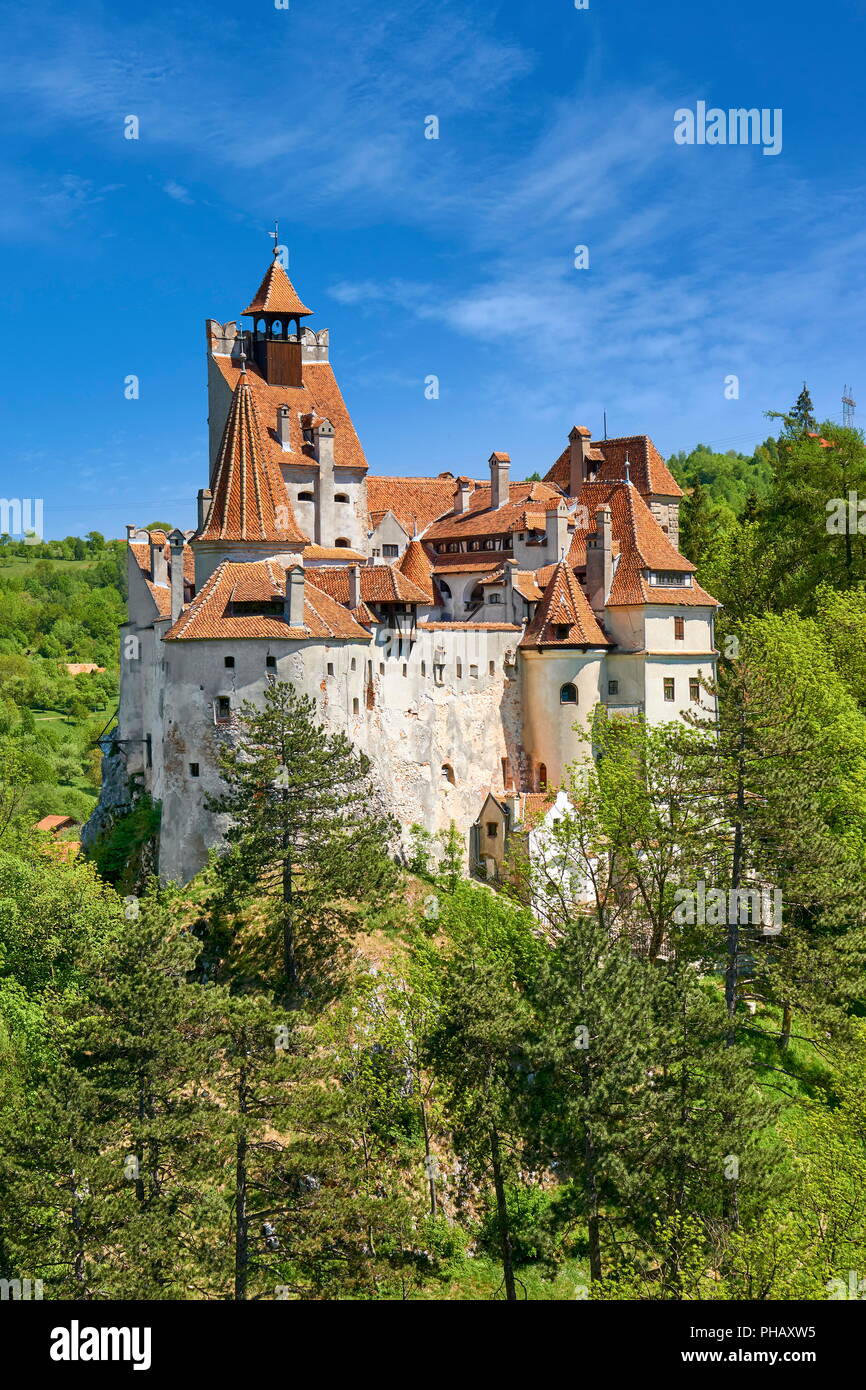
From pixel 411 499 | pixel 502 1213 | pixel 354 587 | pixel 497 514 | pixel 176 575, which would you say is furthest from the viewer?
pixel 411 499

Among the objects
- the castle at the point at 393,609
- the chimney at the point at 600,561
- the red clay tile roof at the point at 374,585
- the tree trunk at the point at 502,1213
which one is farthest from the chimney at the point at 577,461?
the tree trunk at the point at 502,1213

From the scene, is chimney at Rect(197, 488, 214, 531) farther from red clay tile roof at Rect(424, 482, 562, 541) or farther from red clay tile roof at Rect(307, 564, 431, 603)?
red clay tile roof at Rect(424, 482, 562, 541)

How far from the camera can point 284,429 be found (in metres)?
59.0

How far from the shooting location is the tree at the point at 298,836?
43594mm

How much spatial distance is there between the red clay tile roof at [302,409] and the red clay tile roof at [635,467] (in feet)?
38.8

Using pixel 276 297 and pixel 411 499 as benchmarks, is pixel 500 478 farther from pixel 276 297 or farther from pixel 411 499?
pixel 276 297

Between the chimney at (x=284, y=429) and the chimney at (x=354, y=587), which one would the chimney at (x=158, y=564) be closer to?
the chimney at (x=284, y=429)

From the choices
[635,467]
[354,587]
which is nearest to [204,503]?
[354,587]

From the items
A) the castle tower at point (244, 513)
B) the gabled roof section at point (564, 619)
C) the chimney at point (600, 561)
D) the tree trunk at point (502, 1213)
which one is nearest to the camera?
the tree trunk at point (502, 1213)

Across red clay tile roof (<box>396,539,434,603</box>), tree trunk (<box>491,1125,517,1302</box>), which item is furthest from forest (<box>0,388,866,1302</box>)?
red clay tile roof (<box>396,539,434,603</box>)

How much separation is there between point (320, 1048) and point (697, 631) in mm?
27240

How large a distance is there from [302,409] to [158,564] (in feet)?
Answer: 34.5
